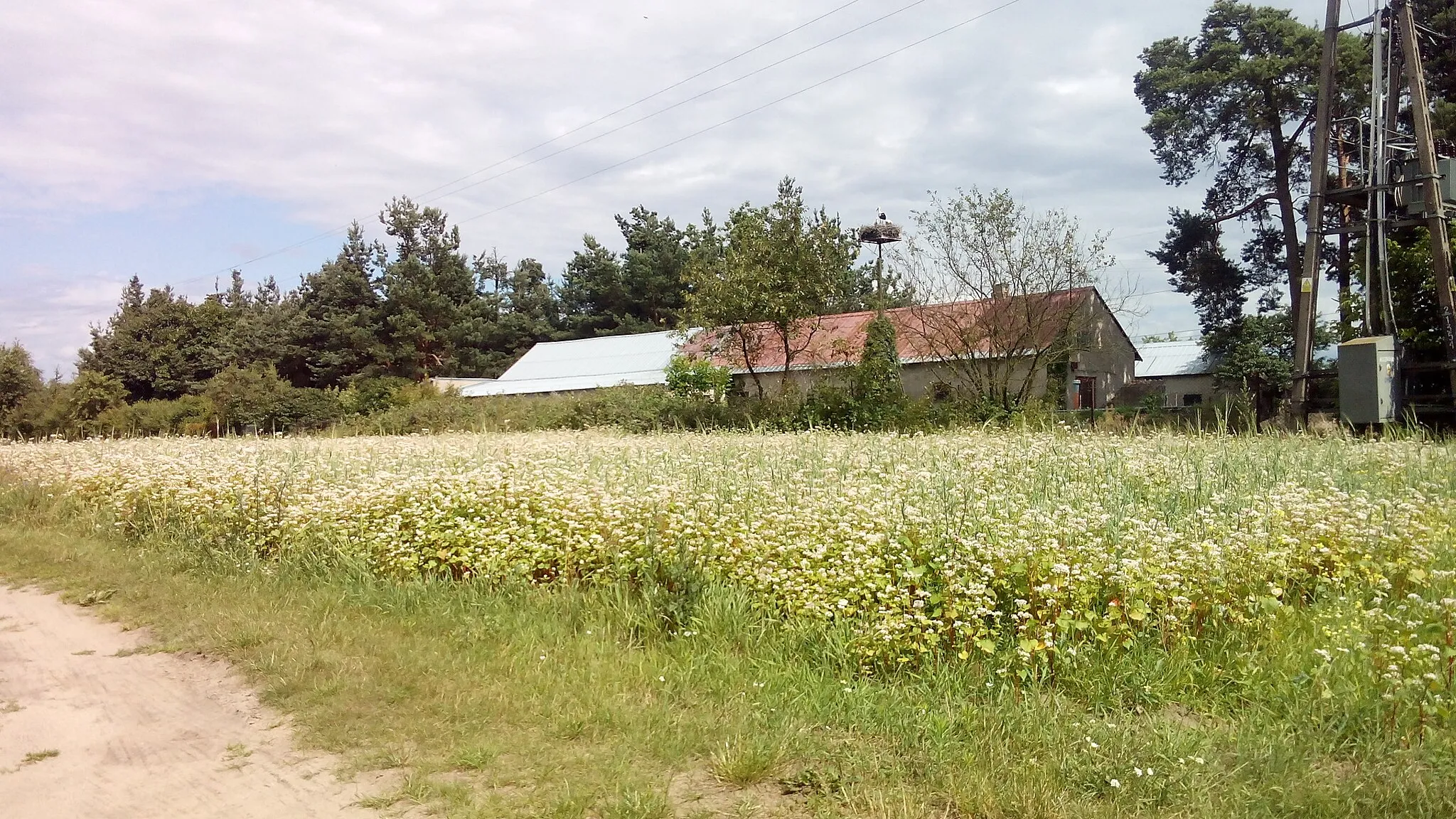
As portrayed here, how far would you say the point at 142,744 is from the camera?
14.3 feet

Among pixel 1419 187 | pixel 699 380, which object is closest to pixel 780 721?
pixel 1419 187

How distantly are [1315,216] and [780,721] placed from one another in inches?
605

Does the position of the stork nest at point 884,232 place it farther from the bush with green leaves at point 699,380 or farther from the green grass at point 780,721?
the green grass at point 780,721

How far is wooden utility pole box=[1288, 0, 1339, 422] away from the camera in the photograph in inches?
573

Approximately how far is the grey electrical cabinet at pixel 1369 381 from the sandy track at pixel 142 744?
1496cm

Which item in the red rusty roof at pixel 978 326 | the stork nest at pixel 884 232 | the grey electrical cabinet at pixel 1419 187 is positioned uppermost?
the stork nest at pixel 884 232

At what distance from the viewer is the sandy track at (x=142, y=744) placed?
3.68 metres

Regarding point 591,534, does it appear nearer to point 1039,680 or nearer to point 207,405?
point 1039,680

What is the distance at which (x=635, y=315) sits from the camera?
5659 centimetres

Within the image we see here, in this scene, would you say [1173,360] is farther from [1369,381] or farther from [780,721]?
[780,721]

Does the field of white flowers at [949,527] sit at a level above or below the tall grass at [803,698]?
above

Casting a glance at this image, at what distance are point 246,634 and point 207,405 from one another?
37.4m

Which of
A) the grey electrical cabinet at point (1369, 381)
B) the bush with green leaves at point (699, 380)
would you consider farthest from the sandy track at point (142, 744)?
the bush with green leaves at point (699, 380)

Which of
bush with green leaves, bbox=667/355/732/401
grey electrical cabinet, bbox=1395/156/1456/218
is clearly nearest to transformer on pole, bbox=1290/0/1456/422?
grey electrical cabinet, bbox=1395/156/1456/218
